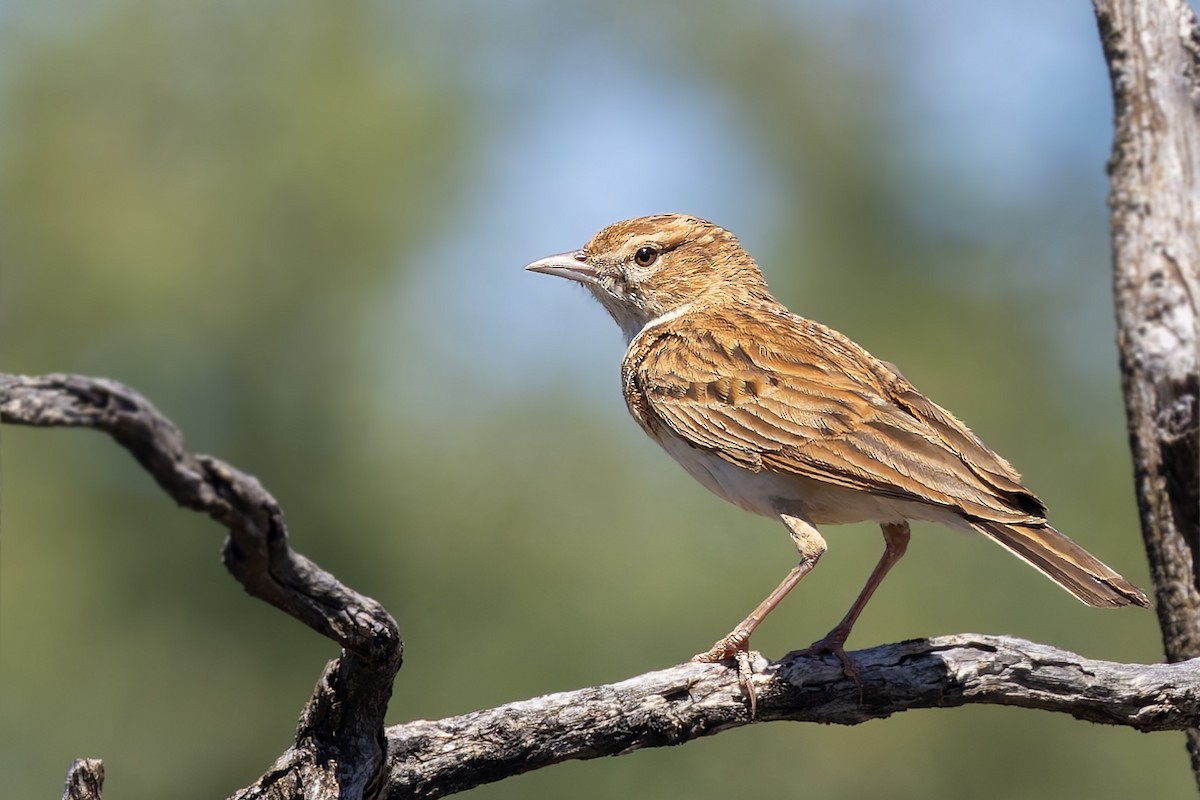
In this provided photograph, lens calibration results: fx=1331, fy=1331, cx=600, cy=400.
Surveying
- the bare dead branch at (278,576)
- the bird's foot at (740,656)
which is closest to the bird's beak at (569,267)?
the bird's foot at (740,656)

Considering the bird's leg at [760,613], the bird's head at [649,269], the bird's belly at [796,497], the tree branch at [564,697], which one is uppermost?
the bird's head at [649,269]

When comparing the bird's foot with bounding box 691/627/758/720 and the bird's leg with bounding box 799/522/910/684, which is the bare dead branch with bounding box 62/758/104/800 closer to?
the bird's foot with bounding box 691/627/758/720

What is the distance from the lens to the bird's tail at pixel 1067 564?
4.84 metres

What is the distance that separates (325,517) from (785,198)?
1008 centimetres

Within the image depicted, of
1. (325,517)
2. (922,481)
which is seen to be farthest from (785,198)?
(922,481)

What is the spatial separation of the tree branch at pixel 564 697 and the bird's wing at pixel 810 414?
24.7 inches

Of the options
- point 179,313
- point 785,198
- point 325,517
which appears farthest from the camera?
point 785,198

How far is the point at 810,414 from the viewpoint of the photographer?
588 centimetres

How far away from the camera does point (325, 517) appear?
16.3 metres

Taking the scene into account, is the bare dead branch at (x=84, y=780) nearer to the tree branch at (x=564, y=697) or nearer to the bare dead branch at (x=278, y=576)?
the tree branch at (x=564, y=697)

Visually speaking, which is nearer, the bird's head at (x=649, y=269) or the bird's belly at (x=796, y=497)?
the bird's belly at (x=796, y=497)

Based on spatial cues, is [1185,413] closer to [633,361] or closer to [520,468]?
[633,361]

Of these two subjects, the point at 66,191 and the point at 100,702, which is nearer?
the point at 100,702

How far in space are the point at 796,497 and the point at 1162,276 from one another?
1.85 meters
